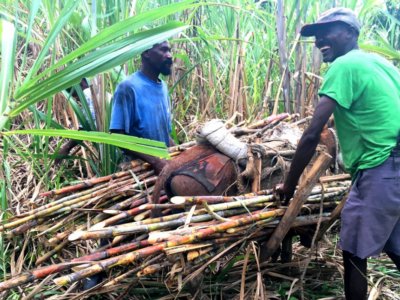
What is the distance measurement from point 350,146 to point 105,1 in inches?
58.8

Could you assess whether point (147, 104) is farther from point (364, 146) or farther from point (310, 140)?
point (364, 146)

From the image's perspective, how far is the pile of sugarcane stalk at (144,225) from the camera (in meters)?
1.47

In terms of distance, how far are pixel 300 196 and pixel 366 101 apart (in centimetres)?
49

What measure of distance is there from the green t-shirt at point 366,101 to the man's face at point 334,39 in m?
0.15

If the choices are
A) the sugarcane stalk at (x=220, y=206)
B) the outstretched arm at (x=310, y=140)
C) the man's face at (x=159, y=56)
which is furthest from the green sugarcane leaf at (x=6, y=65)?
the man's face at (x=159, y=56)

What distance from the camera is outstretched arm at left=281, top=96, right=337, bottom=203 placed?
168cm

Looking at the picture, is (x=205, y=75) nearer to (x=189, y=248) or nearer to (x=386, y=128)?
(x=386, y=128)

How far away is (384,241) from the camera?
5.71ft

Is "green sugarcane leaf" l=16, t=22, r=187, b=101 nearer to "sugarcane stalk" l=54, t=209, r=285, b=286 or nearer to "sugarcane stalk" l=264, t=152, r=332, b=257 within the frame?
"sugarcane stalk" l=54, t=209, r=285, b=286

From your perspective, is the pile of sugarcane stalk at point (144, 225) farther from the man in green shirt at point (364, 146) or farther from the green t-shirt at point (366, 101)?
the green t-shirt at point (366, 101)

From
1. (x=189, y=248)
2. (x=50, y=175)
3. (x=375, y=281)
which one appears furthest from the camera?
(x=50, y=175)

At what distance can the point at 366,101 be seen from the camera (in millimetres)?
1723

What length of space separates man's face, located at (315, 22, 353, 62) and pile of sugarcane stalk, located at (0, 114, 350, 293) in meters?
0.49

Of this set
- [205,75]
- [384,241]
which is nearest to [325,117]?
[384,241]
